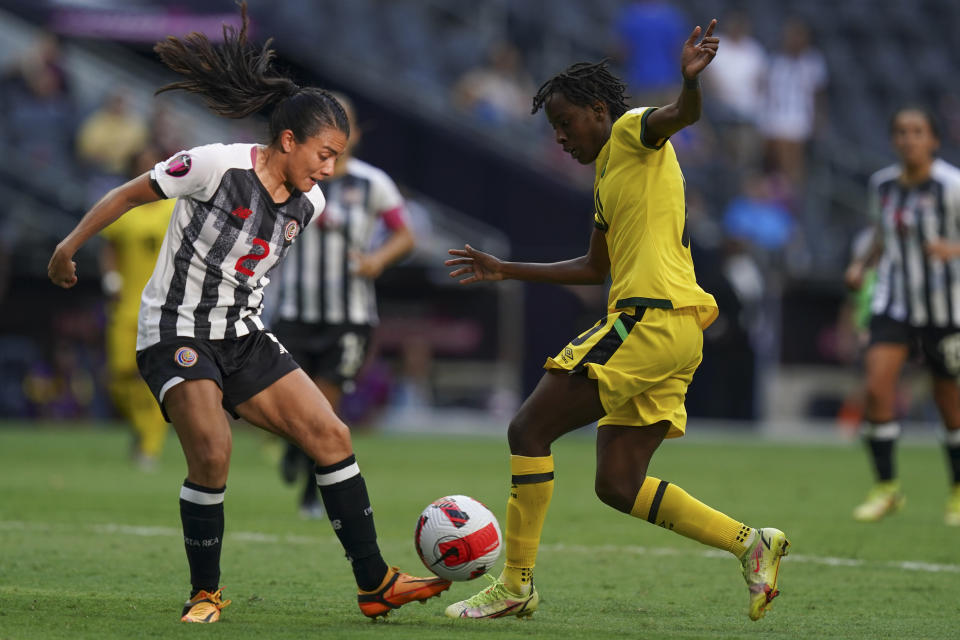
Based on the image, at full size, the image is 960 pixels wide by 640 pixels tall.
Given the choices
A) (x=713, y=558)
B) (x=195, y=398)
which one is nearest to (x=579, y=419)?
(x=195, y=398)

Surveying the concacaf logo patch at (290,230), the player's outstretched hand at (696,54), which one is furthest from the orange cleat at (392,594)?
the player's outstretched hand at (696,54)

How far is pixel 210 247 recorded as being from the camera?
530 centimetres

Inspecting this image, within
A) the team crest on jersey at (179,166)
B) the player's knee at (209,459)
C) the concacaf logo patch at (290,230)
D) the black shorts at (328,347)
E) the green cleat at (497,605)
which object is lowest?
the green cleat at (497,605)

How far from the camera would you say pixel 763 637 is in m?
5.06

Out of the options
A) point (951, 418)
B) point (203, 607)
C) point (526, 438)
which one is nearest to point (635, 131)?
point (526, 438)

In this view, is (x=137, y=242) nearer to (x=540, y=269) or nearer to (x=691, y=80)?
(x=540, y=269)

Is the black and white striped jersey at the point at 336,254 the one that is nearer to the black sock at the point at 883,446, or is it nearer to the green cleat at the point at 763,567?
the black sock at the point at 883,446

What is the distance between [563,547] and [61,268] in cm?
339

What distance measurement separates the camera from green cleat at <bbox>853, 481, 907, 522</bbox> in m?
9.09

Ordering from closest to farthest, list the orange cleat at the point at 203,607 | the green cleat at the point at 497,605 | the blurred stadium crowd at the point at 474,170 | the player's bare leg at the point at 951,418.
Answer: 1. the orange cleat at the point at 203,607
2. the green cleat at the point at 497,605
3. the player's bare leg at the point at 951,418
4. the blurred stadium crowd at the point at 474,170

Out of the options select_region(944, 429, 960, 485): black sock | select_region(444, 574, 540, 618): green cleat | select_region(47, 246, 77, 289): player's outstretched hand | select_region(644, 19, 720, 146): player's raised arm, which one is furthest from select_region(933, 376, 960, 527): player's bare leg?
select_region(47, 246, 77, 289): player's outstretched hand

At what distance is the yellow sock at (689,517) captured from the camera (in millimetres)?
5445

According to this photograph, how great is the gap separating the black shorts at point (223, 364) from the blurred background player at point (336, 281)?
11.4ft

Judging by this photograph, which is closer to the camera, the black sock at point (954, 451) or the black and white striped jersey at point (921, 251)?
the black and white striped jersey at point (921, 251)
